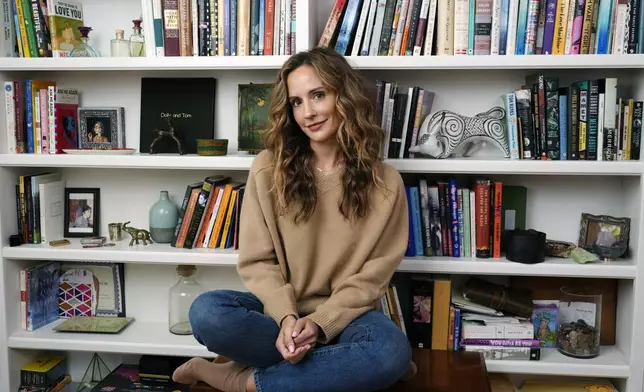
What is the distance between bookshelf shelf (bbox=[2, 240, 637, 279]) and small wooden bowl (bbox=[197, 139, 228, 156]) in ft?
1.05

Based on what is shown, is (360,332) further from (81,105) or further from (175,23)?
(81,105)

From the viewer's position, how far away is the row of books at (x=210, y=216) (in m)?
1.96

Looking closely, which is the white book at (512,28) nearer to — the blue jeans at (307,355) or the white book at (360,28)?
the white book at (360,28)

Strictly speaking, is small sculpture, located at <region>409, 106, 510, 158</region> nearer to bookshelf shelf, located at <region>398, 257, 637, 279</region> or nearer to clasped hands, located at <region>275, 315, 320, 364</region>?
bookshelf shelf, located at <region>398, 257, 637, 279</region>

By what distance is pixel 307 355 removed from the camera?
56.4 inches

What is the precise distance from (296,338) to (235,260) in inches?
21.5

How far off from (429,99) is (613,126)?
0.55 metres

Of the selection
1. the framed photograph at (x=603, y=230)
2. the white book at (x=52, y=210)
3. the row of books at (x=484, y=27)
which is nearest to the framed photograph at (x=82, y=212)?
the white book at (x=52, y=210)

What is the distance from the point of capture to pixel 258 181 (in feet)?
5.50

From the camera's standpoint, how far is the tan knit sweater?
1630mm

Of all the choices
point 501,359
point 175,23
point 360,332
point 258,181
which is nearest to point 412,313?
point 501,359

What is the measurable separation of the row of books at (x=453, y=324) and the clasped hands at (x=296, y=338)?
19.1 inches

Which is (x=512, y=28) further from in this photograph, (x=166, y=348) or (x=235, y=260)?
(x=166, y=348)

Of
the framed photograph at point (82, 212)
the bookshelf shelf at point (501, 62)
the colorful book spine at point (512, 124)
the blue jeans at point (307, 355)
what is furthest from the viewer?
the framed photograph at point (82, 212)
